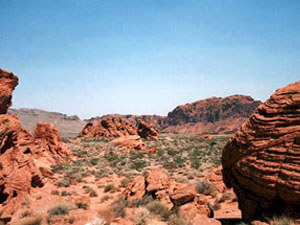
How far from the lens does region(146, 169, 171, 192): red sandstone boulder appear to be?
1013cm

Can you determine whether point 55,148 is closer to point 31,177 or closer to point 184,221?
point 31,177

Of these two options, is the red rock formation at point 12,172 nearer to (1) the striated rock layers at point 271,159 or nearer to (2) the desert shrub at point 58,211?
(2) the desert shrub at point 58,211

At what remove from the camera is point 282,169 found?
5.50m

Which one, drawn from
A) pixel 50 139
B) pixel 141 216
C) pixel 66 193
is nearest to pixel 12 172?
pixel 66 193

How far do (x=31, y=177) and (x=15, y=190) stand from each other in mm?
1884

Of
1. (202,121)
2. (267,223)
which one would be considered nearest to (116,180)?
(267,223)

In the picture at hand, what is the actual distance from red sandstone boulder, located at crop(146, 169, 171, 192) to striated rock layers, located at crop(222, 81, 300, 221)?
4070 millimetres

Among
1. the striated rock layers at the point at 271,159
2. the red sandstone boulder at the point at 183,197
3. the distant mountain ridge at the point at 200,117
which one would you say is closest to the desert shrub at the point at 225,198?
the red sandstone boulder at the point at 183,197

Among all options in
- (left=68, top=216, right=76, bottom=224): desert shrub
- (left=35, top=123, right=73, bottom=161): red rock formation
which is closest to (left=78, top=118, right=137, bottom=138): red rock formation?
(left=35, top=123, right=73, bottom=161): red rock formation

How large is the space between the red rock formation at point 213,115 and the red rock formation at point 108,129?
270ft

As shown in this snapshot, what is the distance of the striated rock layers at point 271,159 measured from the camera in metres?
5.39

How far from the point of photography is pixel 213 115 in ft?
459

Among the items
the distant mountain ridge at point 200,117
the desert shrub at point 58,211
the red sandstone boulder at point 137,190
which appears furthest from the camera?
the distant mountain ridge at point 200,117

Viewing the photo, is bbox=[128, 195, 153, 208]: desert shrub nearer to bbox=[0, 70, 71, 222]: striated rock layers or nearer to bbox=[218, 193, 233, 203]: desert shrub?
bbox=[218, 193, 233, 203]: desert shrub
